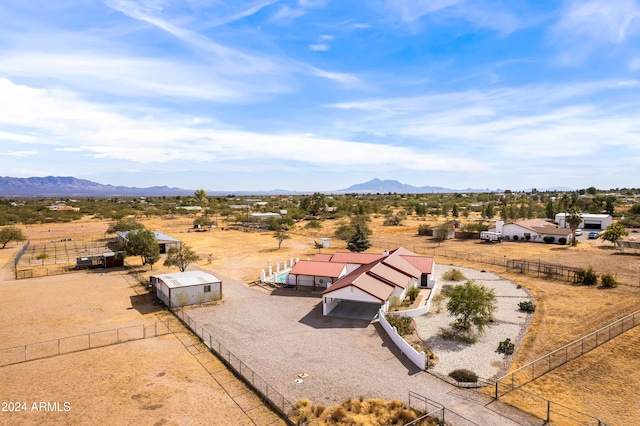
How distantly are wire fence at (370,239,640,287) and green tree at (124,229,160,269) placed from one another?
1409 inches

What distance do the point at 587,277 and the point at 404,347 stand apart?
26843 mm

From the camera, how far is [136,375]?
69.5 ft

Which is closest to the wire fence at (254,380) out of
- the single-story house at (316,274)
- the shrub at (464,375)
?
the shrub at (464,375)

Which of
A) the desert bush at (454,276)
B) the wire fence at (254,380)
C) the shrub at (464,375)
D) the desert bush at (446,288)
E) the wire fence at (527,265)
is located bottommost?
the wire fence at (254,380)

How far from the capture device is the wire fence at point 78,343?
23516 mm

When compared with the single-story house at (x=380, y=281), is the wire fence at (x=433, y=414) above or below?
below

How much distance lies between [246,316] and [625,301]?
32.6m

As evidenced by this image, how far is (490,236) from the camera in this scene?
68.6 meters

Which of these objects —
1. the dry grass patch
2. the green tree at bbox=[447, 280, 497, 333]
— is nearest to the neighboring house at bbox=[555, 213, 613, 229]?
the green tree at bbox=[447, 280, 497, 333]

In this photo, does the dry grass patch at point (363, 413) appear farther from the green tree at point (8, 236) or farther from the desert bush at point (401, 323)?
the green tree at point (8, 236)

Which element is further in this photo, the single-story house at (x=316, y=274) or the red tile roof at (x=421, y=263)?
the red tile roof at (x=421, y=263)

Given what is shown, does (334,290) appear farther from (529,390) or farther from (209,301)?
(529,390)

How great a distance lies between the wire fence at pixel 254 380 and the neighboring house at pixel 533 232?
6203 cm

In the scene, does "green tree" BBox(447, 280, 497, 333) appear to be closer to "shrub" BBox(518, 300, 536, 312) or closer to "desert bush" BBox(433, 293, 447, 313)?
"desert bush" BBox(433, 293, 447, 313)
